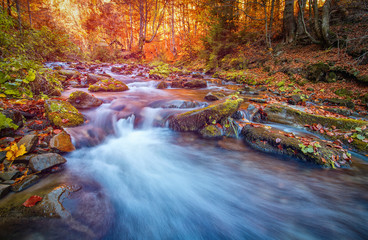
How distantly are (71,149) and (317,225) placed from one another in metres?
4.33

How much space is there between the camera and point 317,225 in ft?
6.35

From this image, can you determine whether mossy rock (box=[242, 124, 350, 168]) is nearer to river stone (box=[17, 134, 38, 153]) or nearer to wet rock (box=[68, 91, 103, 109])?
river stone (box=[17, 134, 38, 153])

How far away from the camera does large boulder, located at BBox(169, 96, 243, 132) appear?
4207 millimetres

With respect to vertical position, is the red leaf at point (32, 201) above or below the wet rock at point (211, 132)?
below

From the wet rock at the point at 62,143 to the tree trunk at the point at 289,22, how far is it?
13998 millimetres

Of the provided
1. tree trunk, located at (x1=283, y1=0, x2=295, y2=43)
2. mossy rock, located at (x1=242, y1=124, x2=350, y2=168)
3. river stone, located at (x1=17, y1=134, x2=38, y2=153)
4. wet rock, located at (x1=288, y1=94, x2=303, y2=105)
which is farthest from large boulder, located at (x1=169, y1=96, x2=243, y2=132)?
tree trunk, located at (x1=283, y1=0, x2=295, y2=43)

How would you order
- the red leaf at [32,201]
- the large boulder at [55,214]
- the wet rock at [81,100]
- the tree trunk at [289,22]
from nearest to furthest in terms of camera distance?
the large boulder at [55,214], the red leaf at [32,201], the wet rock at [81,100], the tree trunk at [289,22]

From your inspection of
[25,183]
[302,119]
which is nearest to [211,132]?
[302,119]

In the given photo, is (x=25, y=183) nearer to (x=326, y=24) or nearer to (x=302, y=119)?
(x=302, y=119)

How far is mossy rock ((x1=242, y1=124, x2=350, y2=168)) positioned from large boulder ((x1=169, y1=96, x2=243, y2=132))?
Result: 74 cm

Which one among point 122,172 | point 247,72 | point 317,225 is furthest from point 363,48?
point 122,172

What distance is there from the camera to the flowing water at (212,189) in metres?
1.97

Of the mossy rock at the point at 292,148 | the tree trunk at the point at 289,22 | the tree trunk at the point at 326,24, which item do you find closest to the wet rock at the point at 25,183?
the mossy rock at the point at 292,148

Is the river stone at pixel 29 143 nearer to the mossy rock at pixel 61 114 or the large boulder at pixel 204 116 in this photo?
the mossy rock at pixel 61 114
